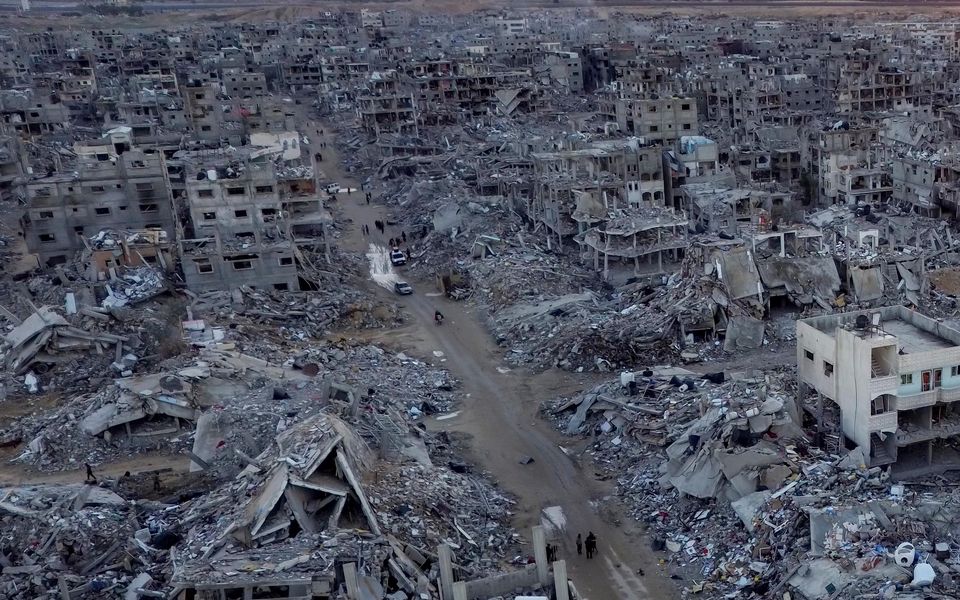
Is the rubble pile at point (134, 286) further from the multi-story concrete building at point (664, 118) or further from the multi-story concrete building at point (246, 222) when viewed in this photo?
the multi-story concrete building at point (664, 118)

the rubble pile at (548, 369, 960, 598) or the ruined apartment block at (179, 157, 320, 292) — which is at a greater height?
the ruined apartment block at (179, 157, 320, 292)

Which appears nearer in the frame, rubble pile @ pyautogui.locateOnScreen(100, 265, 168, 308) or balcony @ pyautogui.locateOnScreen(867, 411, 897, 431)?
balcony @ pyautogui.locateOnScreen(867, 411, 897, 431)

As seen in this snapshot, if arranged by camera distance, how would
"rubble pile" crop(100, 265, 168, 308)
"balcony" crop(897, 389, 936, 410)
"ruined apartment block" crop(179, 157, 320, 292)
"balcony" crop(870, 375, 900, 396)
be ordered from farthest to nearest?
"ruined apartment block" crop(179, 157, 320, 292) → "rubble pile" crop(100, 265, 168, 308) → "balcony" crop(897, 389, 936, 410) → "balcony" crop(870, 375, 900, 396)

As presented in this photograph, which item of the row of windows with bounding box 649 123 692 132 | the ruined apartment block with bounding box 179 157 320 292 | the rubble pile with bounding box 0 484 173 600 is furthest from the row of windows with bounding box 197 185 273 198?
the row of windows with bounding box 649 123 692 132

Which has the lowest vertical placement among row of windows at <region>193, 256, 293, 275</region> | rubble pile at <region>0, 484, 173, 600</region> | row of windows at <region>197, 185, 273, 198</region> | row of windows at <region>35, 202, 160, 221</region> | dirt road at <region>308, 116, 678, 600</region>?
dirt road at <region>308, 116, 678, 600</region>

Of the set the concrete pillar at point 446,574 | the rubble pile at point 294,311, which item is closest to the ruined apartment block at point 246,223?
the rubble pile at point 294,311

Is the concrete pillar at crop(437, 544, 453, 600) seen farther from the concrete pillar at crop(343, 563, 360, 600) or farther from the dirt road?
the dirt road

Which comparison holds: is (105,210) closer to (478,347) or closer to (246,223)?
(246,223)

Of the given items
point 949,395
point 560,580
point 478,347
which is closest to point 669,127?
point 478,347
